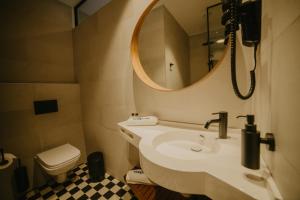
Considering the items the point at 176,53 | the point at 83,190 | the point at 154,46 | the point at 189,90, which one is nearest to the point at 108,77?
the point at 154,46

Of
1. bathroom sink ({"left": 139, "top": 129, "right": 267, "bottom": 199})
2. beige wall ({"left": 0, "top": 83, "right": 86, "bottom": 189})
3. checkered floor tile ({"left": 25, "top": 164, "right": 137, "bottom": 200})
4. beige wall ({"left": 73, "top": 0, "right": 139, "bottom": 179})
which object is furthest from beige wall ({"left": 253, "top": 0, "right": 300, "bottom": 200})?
beige wall ({"left": 0, "top": 83, "right": 86, "bottom": 189})

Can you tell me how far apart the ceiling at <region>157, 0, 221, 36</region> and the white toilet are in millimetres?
1708

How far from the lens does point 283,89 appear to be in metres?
0.36

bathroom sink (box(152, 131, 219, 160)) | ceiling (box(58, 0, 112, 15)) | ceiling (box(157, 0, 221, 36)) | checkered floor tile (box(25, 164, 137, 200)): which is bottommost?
checkered floor tile (box(25, 164, 137, 200))

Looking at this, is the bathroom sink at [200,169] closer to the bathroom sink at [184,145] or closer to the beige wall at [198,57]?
the bathroom sink at [184,145]

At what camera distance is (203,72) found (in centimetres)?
94

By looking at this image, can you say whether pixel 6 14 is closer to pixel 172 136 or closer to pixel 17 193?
pixel 17 193

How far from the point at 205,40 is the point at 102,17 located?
1331 millimetres

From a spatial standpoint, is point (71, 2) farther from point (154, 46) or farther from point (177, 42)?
point (177, 42)

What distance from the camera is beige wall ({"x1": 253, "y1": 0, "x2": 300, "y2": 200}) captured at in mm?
294

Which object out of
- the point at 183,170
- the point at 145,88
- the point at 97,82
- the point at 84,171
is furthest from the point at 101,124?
the point at 183,170

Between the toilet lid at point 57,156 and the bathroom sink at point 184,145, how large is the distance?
3.84 feet

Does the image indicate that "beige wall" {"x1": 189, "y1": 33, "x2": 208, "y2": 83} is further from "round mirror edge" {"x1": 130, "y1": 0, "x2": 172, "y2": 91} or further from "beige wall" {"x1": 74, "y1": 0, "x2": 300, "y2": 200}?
"round mirror edge" {"x1": 130, "y1": 0, "x2": 172, "y2": 91}

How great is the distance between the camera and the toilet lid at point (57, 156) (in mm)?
1387
